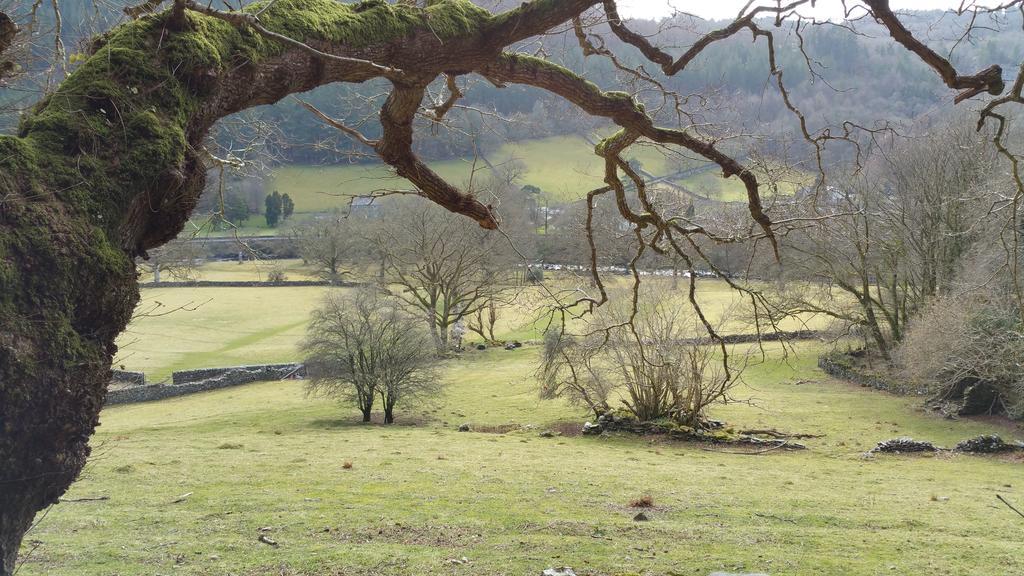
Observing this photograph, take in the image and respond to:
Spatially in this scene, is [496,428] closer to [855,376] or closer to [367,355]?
[367,355]

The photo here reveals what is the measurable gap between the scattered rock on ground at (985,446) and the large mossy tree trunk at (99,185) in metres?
19.0

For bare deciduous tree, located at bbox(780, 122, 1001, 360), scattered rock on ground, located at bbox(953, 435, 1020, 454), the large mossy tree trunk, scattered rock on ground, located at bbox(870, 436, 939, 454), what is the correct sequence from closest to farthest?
the large mossy tree trunk
scattered rock on ground, located at bbox(953, 435, 1020, 454)
scattered rock on ground, located at bbox(870, 436, 939, 454)
bare deciduous tree, located at bbox(780, 122, 1001, 360)

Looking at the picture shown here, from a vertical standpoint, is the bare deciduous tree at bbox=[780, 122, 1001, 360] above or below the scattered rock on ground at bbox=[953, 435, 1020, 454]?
above

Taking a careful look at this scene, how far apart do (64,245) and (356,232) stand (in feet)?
126

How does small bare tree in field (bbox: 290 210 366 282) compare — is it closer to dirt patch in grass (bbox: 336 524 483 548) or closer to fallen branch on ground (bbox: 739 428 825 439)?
fallen branch on ground (bbox: 739 428 825 439)

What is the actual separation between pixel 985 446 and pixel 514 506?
1423 centimetres

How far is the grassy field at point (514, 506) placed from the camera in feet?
24.2

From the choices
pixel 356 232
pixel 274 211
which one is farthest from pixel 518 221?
pixel 274 211

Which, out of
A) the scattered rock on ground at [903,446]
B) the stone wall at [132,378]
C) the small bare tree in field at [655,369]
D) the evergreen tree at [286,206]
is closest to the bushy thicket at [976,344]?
the scattered rock on ground at [903,446]

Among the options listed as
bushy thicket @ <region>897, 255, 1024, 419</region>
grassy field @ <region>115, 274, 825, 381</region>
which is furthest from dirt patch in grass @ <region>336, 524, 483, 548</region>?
grassy field @ <region>115, 274, 825, 381</region>

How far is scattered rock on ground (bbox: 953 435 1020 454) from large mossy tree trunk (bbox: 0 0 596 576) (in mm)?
19044

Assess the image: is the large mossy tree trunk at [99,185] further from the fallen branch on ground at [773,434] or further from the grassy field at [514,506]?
the fallen branch on ground at [773,434]

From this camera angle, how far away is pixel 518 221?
121 feet

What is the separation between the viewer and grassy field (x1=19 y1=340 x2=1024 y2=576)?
24.2 feet
